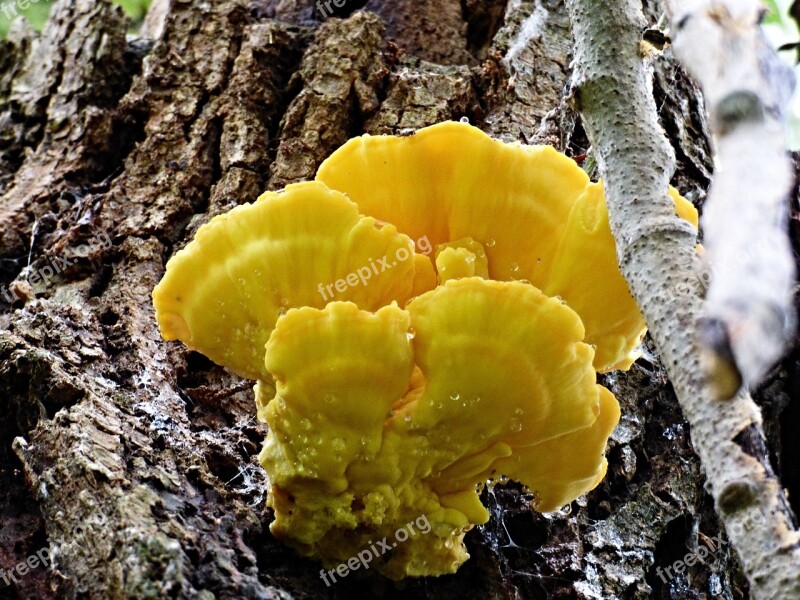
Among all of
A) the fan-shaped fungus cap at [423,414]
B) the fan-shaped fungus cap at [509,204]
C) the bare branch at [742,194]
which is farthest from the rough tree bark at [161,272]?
the bare branch at [742,194]

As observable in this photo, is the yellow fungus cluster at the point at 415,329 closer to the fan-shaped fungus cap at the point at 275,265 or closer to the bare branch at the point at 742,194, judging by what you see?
the fan-shaped fungus cap at the point at 275,265

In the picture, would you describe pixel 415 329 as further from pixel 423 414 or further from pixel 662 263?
pixel 662 263

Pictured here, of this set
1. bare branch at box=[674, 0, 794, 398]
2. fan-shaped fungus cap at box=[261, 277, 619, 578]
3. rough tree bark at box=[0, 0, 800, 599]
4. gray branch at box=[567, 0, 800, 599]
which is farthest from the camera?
rough tree bark at box=[0, 0, 800, 599]

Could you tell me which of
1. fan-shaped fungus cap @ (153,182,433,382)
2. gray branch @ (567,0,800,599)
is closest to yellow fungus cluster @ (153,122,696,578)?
fan-shaped fungus cap @ (153,182,433,382)

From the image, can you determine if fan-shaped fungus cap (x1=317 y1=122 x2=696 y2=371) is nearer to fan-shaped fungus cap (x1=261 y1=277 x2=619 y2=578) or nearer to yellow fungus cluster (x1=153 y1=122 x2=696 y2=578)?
yellow fungus cluster (x1=153 y1=122 x2=696 y2=578)

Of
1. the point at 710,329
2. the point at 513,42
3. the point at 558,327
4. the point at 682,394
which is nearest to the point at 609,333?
the point at 558,327

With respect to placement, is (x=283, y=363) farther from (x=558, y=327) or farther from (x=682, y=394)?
(x=682, y=394)
